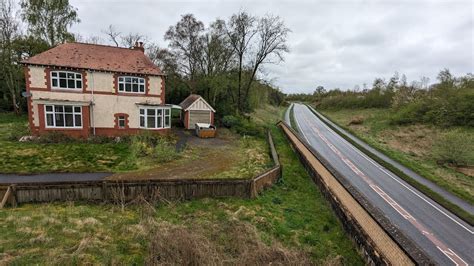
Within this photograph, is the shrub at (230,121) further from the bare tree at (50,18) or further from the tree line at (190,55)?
the bare tree at (50,18)

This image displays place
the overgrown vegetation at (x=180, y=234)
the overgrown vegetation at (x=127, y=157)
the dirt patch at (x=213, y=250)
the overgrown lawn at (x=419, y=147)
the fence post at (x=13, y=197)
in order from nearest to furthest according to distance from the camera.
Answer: the dirt patch at (x=213, y=250) < the overgrown vegetation at (x=180, y=234) < the fence post at (x=13, y=197) < the overgrown vegetation at (x=127, y=157) < the overgrown lawn at (x=419, y=147)

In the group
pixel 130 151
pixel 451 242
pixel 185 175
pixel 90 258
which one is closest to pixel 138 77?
pixel 130 151

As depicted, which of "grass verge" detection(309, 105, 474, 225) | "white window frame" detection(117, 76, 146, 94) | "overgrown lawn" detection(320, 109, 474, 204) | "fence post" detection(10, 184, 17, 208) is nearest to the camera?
"fence post" detection(10, 184, 17, 208)

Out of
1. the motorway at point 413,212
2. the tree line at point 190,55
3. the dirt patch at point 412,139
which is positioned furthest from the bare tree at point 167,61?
the dirt patch at point 412,139

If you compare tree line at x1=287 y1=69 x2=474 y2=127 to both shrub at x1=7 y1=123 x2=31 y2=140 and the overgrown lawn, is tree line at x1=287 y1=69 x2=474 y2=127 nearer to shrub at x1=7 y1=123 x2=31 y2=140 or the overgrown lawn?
the overgrown lawn

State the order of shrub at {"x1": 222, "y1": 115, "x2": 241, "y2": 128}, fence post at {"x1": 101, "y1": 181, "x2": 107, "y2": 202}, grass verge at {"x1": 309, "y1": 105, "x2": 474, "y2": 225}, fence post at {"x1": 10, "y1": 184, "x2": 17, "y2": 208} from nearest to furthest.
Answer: fence post at {"x1": 10, "y1": 184, "x2": 17, "y2": 208} → fence post at {"x1": 101, "y1": 181, "x2": 107, "y2": 202} → grass verge at {"x1": 309, "y1": 105, "x2": 474, "y2": 225} → shrub at {"x1": 222, "y1": 115, "x2": 241, "y2": 128}

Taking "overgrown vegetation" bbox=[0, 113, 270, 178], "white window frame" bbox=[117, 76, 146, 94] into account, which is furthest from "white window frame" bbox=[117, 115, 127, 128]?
"white window frame" bbox=[117, 76, 146, 94]

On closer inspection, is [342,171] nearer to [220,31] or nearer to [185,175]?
[185,175]

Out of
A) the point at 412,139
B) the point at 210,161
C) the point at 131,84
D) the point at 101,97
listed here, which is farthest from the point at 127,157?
the point at 412,139
